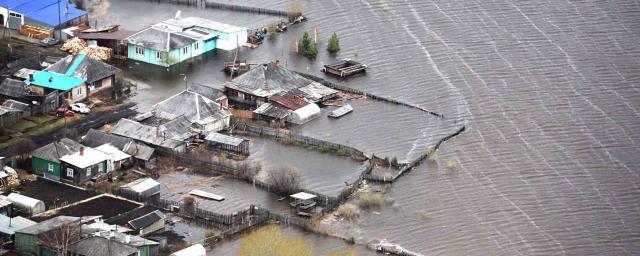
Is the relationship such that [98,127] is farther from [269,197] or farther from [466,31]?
[466,31]

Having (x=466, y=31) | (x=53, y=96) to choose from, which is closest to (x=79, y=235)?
(x=53, y=96)

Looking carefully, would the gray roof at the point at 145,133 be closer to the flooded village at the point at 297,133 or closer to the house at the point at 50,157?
the flooded village at the point at 297,133

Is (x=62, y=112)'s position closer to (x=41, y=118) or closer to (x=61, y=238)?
(x=41, y=118)

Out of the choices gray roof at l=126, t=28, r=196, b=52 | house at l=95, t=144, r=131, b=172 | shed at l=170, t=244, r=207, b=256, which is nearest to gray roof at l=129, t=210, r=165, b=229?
shed at l=170, t=244, r=207, b=256

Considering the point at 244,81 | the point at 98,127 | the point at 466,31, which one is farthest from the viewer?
the point at 466,31

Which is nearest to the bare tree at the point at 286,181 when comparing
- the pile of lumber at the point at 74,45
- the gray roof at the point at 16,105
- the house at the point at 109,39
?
the gray roof at the point at 16,105

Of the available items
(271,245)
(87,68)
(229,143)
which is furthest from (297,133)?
(271,245)

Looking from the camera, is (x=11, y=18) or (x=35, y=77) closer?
(x=35, y=77)
